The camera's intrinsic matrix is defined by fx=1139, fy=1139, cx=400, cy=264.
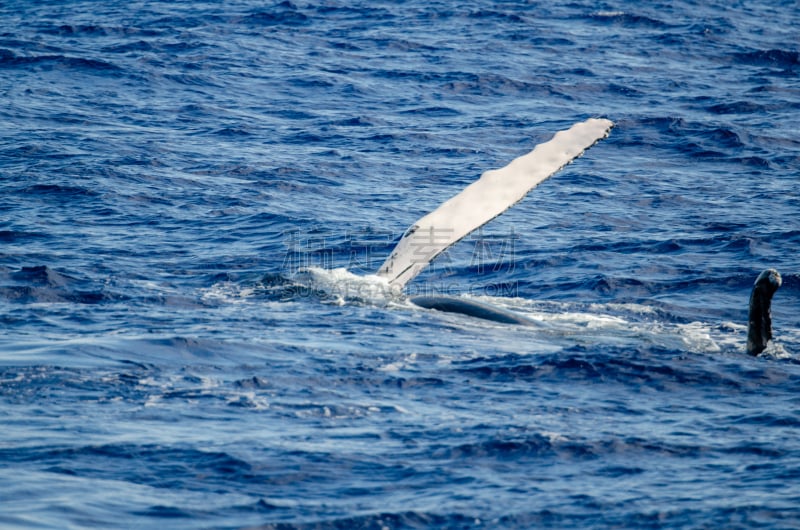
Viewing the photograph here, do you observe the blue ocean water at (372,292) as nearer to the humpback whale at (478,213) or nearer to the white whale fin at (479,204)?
the humpback whale at (478,213)

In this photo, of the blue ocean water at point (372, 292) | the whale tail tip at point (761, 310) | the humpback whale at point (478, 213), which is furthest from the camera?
the humpback whale at point (478, 213)

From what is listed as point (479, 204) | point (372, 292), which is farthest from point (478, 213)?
point (372, 292)

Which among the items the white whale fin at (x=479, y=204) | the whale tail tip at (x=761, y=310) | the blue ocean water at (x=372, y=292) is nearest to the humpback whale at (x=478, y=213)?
the white whale fin at (x=479, y=204)

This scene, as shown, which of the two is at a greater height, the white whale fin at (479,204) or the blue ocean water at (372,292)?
the white whale fin at (479,204)

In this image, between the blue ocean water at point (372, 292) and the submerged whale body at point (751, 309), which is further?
the submerged whale body at point (751, 309)

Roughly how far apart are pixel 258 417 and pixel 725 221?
921cm

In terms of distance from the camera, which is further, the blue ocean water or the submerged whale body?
the submerged whale body

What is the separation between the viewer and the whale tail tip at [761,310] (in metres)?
9.16

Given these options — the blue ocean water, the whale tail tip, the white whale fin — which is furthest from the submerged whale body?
the white whale fin

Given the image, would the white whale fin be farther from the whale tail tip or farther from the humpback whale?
the whale tail tip

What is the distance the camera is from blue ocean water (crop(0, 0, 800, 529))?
6945mm

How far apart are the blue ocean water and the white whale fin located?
55 cm

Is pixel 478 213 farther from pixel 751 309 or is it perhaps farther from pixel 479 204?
pixel 751 309

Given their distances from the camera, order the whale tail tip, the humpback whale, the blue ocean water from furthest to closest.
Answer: the humpback whale → the whale tail tip → the blue ocean water
